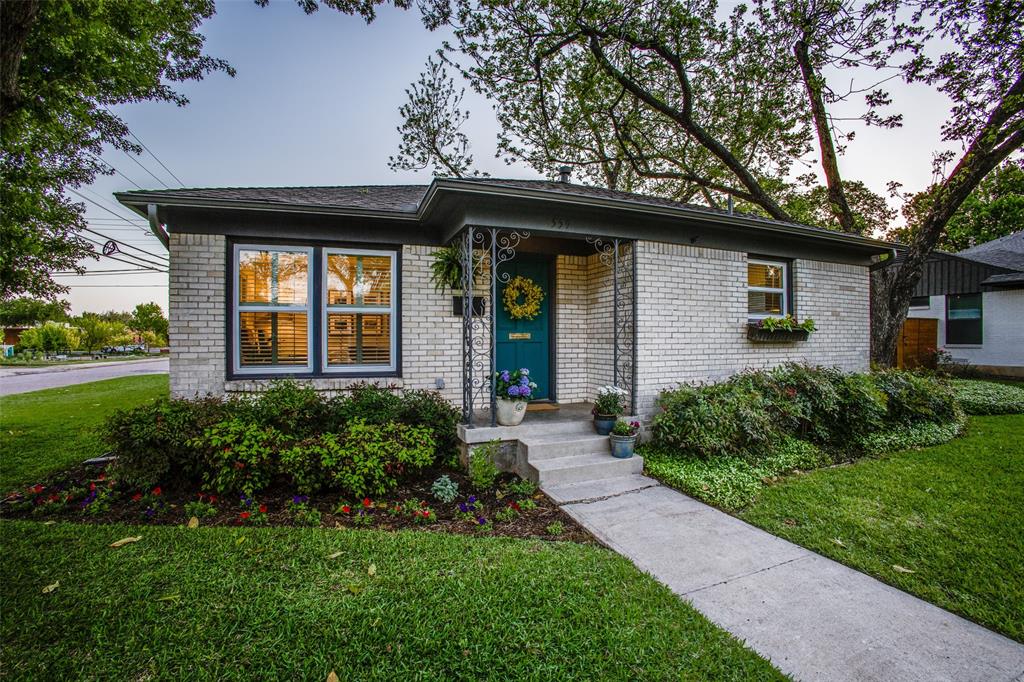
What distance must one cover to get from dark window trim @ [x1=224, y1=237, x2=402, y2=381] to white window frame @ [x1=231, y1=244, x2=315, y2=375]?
23 mm

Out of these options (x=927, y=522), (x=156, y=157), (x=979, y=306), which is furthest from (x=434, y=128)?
(x=979, y=306)

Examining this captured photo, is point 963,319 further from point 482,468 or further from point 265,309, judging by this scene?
point 265,309

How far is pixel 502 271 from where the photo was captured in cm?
670

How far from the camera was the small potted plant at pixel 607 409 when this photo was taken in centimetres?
541

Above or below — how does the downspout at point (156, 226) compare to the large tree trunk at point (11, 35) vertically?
below

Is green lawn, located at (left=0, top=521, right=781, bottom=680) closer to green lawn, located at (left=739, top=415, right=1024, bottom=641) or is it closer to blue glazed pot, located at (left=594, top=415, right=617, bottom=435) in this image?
green lawn, located at (left=739, top=415, right=1024, bottom=641)

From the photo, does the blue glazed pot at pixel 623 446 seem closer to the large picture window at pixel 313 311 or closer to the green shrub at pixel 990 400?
the large picture window at pixel 313 311

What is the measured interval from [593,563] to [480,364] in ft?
11.2

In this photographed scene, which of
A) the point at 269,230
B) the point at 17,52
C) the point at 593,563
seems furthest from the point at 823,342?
the point at 17,52

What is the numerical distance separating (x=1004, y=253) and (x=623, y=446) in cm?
2002

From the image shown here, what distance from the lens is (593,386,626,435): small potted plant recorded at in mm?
5414

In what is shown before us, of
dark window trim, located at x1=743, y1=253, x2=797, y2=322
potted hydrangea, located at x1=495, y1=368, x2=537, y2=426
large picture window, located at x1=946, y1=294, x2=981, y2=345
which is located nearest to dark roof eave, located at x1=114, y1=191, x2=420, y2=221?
potted hydrangea, located at x1=495, y1=368, x2=537, y2=426

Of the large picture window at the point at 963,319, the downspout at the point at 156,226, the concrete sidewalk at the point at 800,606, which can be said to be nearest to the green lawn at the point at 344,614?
the concrete sidewalk at the point at 800,606

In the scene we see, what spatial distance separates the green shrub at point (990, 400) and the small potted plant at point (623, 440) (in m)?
7.49
